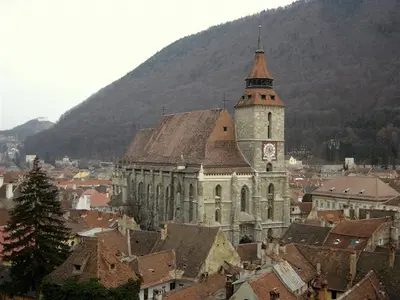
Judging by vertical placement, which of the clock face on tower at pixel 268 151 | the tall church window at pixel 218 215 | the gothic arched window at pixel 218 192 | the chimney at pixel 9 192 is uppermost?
the clock face on tower at pixel 268 151

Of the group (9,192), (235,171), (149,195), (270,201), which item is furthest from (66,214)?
(270,201)

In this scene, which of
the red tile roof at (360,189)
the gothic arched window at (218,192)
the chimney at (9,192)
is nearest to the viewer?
the gothic arched window at (218,192)

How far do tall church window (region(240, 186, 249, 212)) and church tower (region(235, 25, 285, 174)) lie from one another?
256 centimetres

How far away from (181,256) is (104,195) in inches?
2411

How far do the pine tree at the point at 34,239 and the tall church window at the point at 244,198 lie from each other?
28.8m

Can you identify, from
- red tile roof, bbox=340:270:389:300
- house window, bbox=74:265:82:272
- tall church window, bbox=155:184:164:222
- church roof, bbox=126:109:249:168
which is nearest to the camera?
house window, bbox=74:265:82:272

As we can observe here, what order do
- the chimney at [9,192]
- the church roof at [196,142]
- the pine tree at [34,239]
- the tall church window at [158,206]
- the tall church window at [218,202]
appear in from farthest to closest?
1. the chimney at [9,192]
2. the tall church window at [158,206]
3. the church roof at [196,142]
4. the tall church window at [218,202]
5. the pine tree at [34,239]

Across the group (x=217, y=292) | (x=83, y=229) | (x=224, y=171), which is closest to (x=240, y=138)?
(x=224, y=171)

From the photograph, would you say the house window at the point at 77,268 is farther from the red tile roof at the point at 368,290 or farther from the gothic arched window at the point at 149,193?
the gothic arched window at the point at 149,193

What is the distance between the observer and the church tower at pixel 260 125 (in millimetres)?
66875

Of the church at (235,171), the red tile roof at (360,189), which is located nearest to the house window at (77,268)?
the church at (235,171)

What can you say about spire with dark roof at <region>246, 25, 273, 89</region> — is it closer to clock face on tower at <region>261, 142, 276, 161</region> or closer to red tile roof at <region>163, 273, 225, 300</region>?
clock face on tower at <region>261, 142, 276, 161</region>

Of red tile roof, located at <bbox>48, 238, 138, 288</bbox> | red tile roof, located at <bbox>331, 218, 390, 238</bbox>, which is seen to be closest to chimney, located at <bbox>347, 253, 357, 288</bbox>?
red tile roof, located at <bbox>331, 218, 390, 238</bbox>

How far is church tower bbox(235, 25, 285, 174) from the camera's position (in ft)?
219
